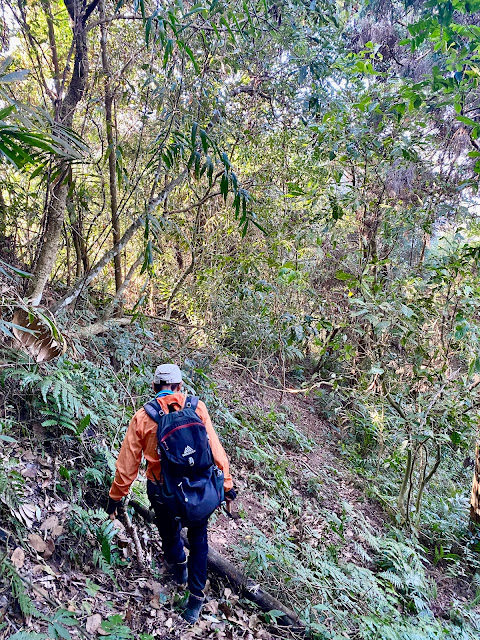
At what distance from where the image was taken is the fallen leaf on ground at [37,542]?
2.68m

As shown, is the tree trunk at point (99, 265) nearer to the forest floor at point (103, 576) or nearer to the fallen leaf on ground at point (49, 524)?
the forest floor at point (103, 576)

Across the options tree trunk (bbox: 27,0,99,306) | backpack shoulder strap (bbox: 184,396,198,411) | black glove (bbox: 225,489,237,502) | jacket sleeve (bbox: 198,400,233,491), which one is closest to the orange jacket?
backpack shoulder strap (bbox: 184,396,198,411)

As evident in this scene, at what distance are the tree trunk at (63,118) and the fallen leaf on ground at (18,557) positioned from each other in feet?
7.35

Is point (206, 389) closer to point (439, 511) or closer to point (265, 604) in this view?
point (265, 604)

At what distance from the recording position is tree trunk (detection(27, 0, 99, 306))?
12.3ft

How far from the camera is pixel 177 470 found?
286 centimetres

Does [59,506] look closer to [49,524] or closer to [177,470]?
[49,524]

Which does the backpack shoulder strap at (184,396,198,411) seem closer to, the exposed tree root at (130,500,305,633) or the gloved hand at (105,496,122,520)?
the gloved hand at (105,496,122,520)

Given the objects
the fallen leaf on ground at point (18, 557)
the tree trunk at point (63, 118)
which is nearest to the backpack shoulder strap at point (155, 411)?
the fallen leaf on ground at point (18, 557)

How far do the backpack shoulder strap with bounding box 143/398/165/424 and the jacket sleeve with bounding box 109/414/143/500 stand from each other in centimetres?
11

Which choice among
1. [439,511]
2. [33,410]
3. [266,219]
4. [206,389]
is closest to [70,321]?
[33,410]

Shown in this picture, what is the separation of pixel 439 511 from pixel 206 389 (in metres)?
4.65

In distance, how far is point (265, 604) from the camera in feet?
11.4

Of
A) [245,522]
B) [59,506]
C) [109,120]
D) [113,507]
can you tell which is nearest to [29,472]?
[59,506]
